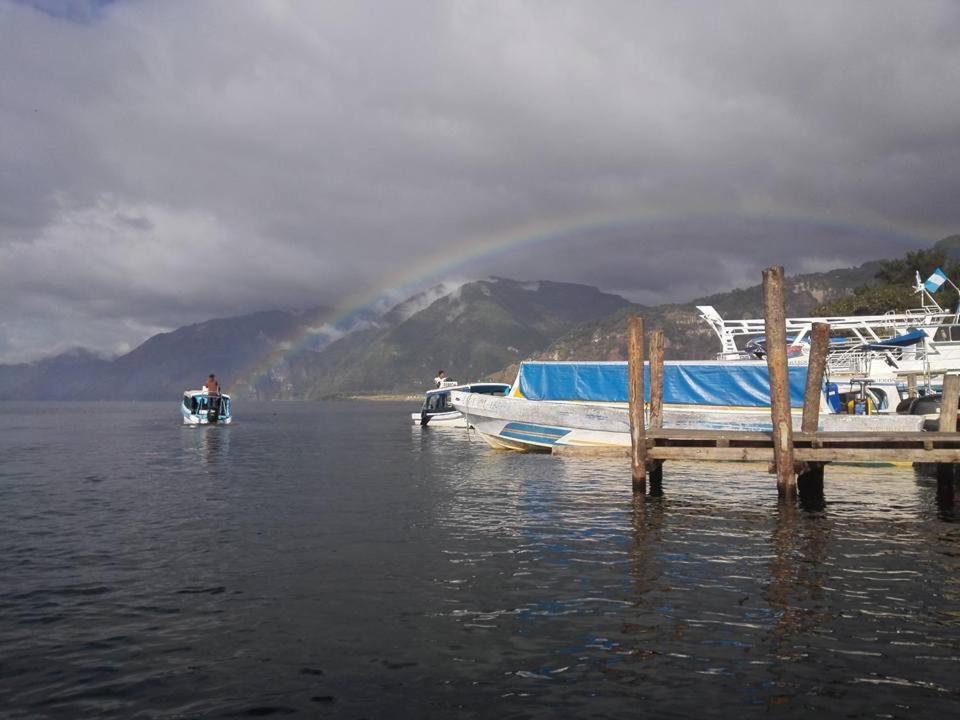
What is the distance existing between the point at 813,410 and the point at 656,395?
5.56 meters

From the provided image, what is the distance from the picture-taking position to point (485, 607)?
36.6ft

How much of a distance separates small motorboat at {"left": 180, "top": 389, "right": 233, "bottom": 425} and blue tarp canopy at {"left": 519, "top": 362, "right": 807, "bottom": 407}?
145 feet

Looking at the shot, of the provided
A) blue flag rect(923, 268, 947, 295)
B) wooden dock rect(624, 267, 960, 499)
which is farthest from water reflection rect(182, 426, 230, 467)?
blue flag rect(923, 268, 947, 295)

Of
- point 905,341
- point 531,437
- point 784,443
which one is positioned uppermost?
point 905,341

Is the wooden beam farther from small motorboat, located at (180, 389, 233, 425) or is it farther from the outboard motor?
small motorboat, located at (180, 389, 233, 425)

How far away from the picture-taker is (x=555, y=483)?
25188 mm

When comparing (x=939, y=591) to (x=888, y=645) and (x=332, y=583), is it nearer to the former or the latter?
(x=888, y=645)

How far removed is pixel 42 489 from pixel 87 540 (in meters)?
11.8

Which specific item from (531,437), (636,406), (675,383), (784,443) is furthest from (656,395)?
(531,437)

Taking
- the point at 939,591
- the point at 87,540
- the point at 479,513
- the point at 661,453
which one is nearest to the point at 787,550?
the point at 939,591

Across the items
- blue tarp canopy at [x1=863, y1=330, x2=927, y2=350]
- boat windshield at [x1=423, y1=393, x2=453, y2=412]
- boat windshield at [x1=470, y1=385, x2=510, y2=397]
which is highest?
blue tarp canopy at [x1=863, y1=330, x2=927, y2=350]

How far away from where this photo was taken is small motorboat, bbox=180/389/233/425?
7256 cm

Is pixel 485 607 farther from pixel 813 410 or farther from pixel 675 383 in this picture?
pixel 675 383

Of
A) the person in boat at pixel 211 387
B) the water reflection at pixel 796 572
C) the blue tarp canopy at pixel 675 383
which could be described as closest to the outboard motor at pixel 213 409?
the person in boat at pixel 211 387
